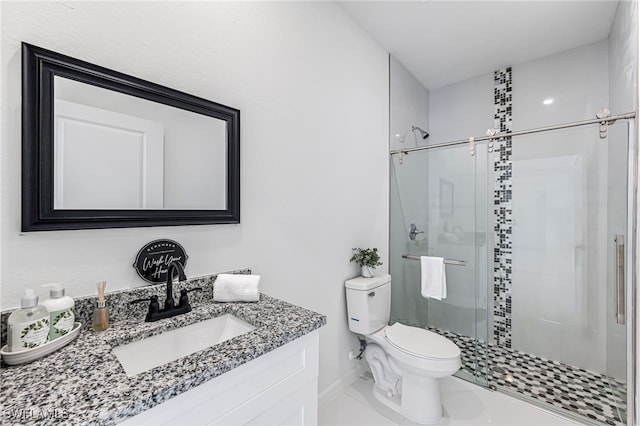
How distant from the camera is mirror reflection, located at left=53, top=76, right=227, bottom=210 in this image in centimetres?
92

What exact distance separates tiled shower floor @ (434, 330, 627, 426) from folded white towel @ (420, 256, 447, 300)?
1.56 feet

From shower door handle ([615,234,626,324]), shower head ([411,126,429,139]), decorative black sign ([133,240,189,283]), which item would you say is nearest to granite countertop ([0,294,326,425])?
decorative black sign ([133,240,189,283])

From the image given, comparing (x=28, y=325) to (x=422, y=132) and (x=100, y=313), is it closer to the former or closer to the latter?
(x=100, y=313)

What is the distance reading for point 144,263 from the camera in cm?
108

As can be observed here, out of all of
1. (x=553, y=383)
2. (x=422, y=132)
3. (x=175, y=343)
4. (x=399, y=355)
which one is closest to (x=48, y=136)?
(x=175, y=343)

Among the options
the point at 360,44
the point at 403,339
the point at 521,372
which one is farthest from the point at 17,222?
the point at 521,372

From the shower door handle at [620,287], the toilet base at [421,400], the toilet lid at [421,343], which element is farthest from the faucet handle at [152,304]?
the shower door handle at [620,287]

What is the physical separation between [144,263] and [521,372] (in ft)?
9.17

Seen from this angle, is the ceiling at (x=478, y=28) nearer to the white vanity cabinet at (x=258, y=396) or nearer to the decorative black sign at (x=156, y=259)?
the decorative black sign at (x=156, y=259)

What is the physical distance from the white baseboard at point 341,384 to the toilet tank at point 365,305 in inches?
14.7

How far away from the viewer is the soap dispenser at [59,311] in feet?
2.66

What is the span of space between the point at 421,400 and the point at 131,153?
6.72 feet

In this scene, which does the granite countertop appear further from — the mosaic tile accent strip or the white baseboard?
the mosaic tile accent strip

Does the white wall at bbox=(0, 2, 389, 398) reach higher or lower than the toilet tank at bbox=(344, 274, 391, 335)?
higher
